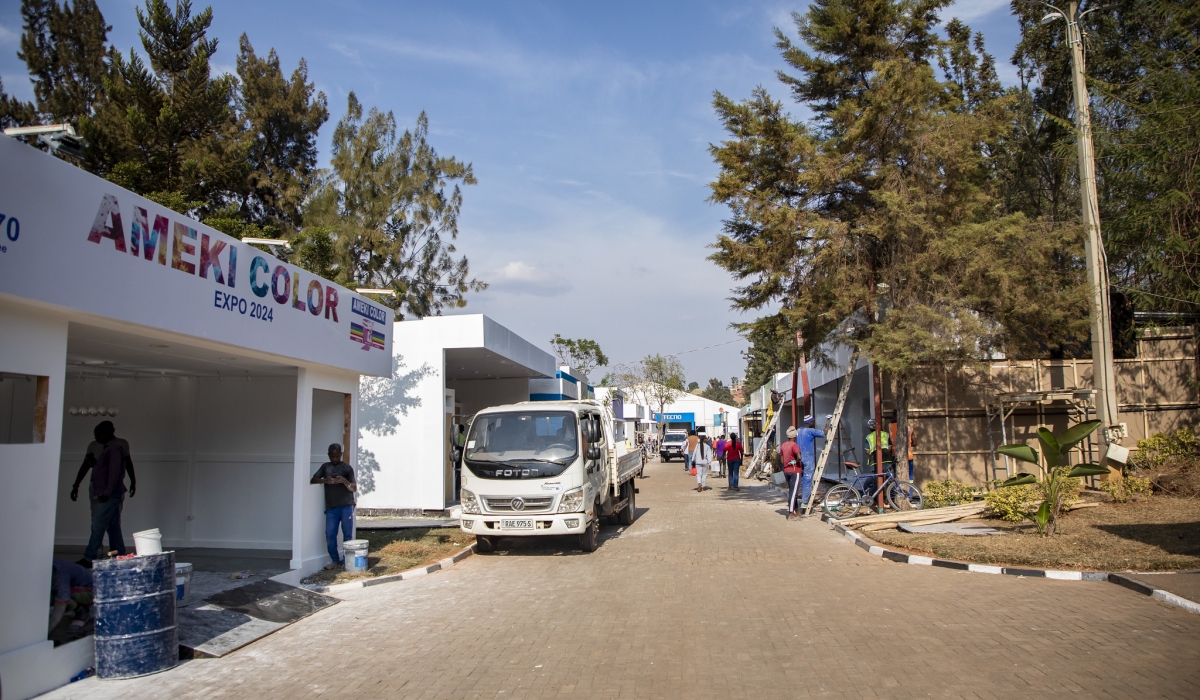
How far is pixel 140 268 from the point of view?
21.3ft

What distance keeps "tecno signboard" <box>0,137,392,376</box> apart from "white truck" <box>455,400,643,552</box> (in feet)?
9.46

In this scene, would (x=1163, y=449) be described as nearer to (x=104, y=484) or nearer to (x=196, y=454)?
(x=196, y=454)

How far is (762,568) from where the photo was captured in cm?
996

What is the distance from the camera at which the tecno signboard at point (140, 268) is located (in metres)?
5.27

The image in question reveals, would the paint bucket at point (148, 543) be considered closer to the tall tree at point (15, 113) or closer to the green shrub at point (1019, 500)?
the green shrub at point (1019, 500)

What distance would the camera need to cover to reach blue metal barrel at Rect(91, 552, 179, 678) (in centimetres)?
583

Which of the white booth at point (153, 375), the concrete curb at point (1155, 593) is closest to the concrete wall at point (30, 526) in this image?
the white booth at point (153, 375)

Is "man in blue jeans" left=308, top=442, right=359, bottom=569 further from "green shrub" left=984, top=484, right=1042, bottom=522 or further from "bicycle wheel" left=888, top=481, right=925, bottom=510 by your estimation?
"green shrub" left=984, top=484, right=1042, bottom=522

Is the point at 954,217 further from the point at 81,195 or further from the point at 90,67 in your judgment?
the point at 90,67

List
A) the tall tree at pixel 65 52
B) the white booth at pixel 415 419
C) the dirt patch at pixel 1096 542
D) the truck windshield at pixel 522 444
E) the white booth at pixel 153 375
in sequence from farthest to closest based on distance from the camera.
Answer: the tall tree at pixel 65 52
the white booth at pixel 415 419
the truck windshield at pixel 522 444
the dirt patch at pixel 1096 542
the white booth at pixel 153 375

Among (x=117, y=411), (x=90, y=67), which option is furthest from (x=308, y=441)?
(x=90, y=67)

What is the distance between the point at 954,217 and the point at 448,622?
12766 millimetres

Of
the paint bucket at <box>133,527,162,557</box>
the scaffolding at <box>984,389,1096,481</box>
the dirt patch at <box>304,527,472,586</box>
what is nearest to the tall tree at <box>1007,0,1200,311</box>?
the scaffolding at <box>984,389,1096,481</box>

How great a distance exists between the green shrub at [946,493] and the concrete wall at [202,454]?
1205 centimetres
